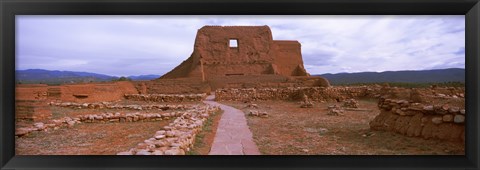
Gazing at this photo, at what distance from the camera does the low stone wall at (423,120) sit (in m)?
4.75

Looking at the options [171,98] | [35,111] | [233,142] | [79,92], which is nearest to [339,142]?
[233,142]

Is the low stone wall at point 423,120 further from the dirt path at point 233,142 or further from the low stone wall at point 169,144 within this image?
the low stone wall at point 169,144

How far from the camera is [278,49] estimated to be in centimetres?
3962

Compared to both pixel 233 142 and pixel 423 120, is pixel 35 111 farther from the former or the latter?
pixel 423 120

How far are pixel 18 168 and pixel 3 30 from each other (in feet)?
5.99

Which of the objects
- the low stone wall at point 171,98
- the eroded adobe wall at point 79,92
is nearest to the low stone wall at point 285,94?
the low stone wall at point 171,98

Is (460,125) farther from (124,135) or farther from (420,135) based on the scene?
(124,135)

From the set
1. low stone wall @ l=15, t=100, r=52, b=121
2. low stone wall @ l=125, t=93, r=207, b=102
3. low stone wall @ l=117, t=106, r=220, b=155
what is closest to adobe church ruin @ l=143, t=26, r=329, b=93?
low stone wall @ l=125, t=93, r=207, b=102

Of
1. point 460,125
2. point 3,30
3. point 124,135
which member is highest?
point 3,30

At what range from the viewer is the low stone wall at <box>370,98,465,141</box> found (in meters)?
4.75

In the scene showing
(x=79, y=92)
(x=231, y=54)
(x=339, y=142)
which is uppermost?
(x=231, y=54)

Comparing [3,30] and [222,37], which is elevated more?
[222,37]

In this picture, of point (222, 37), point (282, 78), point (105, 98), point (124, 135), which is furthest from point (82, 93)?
point (222, 37)

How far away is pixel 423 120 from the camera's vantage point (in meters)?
5.48
